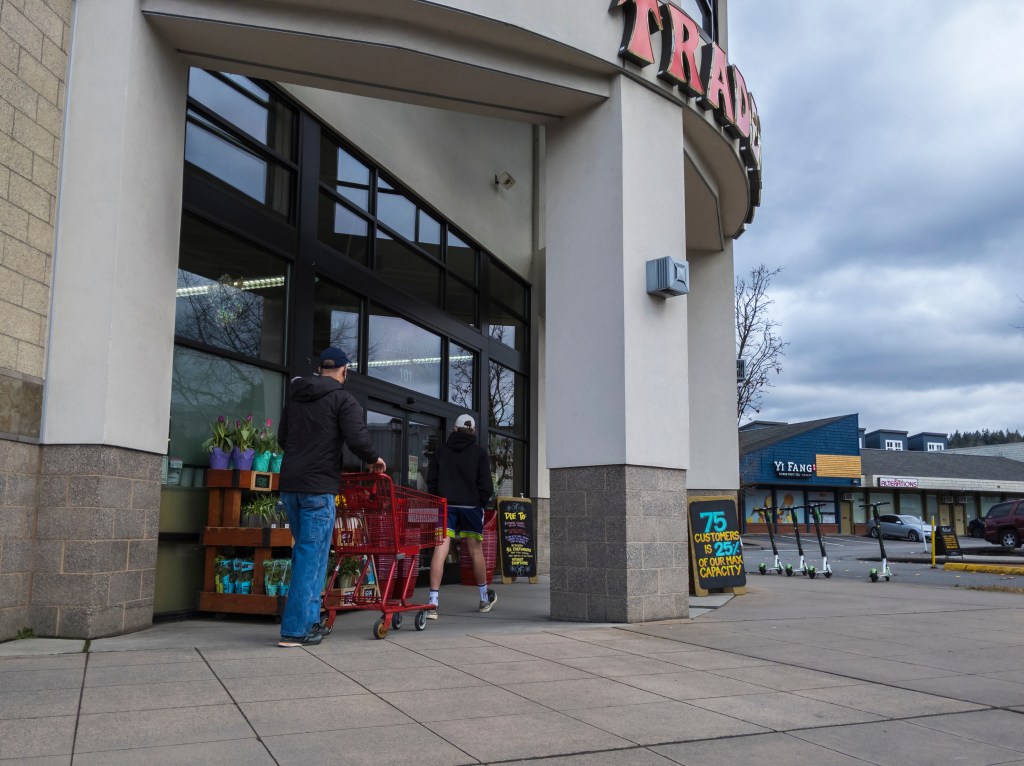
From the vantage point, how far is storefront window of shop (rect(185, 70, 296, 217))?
26.1 feet

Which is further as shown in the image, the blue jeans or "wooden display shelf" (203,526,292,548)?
"wooden display shelf" (203,526,292,548)

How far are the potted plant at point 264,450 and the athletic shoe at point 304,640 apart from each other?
2.06m

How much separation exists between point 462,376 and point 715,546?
4.54 m

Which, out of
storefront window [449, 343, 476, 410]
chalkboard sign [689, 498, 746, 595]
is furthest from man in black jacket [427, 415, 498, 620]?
storefront window [449, 343, 476, 410]

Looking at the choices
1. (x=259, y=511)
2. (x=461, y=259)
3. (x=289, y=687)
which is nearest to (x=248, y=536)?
(x=259, y=511)

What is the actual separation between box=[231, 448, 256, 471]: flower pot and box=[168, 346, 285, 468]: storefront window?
38cm

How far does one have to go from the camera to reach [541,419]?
15.3m

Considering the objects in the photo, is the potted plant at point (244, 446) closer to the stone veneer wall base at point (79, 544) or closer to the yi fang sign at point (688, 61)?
the stone veneer wall base at point (79, 544)

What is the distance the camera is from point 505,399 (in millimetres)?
14773

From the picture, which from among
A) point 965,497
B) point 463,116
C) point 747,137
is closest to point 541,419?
point 463,116

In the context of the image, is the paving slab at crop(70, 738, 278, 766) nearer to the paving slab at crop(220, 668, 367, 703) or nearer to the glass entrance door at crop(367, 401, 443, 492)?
the paving slab at crop(220, 668, 367, 703)

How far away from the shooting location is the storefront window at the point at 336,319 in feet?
31.4

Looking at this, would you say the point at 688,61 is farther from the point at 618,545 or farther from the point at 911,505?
the point at 911,505

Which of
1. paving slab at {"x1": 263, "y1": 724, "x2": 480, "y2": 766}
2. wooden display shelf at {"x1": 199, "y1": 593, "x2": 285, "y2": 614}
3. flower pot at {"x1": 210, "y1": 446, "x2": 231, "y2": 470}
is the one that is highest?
flower pot at {"x1": 210, "y1": 446, "x2": 231, "y2": 470}
